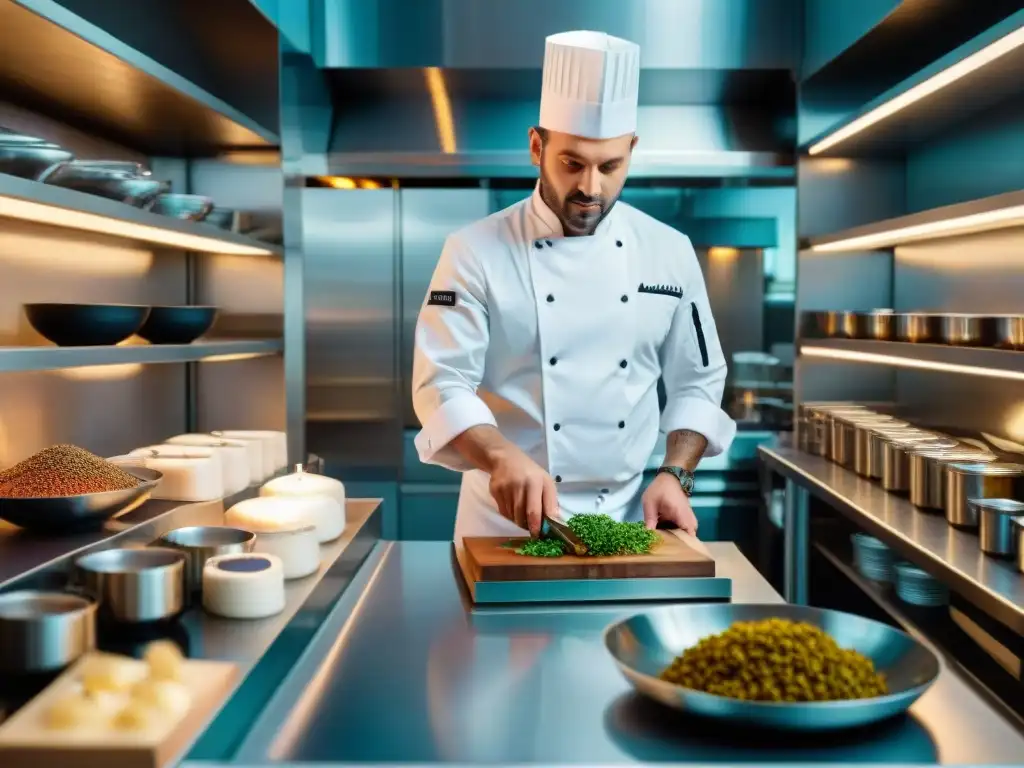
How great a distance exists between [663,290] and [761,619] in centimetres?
118

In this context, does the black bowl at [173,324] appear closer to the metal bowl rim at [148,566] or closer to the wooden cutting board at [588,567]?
the metal bowl rim at [148,566]

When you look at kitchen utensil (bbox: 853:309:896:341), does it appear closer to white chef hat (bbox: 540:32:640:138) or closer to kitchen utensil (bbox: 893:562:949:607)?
kitchen utensil (bbox: 893:562:949:607)

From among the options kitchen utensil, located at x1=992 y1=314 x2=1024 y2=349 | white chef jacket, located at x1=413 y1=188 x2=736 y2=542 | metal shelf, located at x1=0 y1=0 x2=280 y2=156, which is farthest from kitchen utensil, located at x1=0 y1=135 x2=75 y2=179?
kitchen utensil, located at x1=992 y1=314 x2=1024 y2=349

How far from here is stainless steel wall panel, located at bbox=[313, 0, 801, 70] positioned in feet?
12.8

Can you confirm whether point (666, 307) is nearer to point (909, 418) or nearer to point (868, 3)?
point (868, 3)

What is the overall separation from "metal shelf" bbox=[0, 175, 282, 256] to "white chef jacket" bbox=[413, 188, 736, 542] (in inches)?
26.0

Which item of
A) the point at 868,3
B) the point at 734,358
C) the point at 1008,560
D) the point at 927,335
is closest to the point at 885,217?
the point at 734,358

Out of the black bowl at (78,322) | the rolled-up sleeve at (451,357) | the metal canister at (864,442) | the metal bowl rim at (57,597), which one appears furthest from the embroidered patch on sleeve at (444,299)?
the metal canister at (864,442)

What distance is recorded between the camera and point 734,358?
4.11 m

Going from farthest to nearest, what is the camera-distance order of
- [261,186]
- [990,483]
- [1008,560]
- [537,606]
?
[261,186] < [990,483] < [1008,560] < [537,606]

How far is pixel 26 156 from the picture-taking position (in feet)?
6.20

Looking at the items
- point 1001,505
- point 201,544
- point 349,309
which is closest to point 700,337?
point 1001,505

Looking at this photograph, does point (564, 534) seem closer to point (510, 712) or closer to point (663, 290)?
point (510, 712)

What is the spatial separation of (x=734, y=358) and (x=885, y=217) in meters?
0.74
